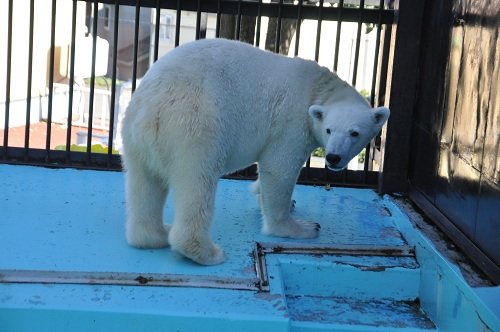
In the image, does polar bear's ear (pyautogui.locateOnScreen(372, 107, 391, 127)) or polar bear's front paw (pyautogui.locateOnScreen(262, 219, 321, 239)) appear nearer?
polar bear's ear (pyautogui.locateOnScreen(372, 107, 391, 127))

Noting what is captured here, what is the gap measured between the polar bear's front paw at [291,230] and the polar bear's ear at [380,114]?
737mm

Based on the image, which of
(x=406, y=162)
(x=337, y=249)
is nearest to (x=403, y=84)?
(x=406, y=162)

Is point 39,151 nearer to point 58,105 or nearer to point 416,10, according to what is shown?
point 416,10

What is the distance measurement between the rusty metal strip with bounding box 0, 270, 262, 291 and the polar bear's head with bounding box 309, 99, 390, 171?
0.75 metres

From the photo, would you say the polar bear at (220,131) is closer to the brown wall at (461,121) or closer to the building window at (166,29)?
the brown wall at (461,121)

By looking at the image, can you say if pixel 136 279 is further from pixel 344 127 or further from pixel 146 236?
pixel 344 127

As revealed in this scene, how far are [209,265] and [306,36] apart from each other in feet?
28.2

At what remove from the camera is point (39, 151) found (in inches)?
205

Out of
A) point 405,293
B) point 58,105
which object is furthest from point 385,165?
point 58,105

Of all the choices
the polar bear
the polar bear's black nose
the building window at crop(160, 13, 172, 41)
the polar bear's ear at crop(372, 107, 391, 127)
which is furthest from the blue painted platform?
the building window at crop(160, 13, 172, 41)

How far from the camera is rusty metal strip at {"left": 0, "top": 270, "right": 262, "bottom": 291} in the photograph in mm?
3182

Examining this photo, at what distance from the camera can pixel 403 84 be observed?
16.1 feet

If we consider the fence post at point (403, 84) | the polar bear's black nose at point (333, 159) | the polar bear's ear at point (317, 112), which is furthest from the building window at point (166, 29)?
the polar bear's black nose at point (333, 159)

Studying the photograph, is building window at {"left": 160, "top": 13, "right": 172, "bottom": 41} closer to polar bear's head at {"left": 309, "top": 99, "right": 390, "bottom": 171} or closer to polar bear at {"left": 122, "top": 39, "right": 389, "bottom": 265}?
polar bear at {"left": 122, "top": 39, "right": 389, "bottom": 265}
